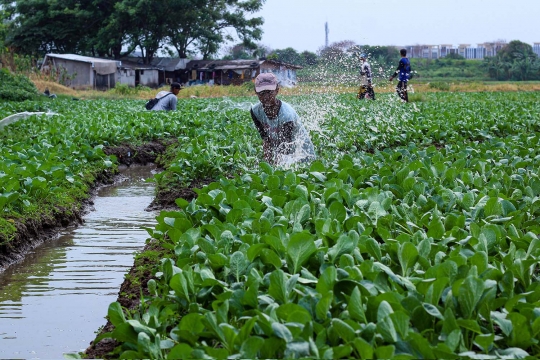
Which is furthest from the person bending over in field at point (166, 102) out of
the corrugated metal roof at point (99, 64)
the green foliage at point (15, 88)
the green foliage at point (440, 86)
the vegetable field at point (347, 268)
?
the corrugated metal roof at point (99, 64)

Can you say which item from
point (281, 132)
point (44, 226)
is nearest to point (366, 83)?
point (281, 132)

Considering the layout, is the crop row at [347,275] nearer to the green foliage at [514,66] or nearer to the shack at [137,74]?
the shack at [137,74]

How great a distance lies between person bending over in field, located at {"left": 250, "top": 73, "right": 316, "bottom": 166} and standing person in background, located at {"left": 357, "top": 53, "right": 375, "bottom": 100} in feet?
44.1

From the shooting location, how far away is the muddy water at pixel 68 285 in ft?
15.5

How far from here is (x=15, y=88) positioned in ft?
98.2

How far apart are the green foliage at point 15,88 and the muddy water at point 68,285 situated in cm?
2172

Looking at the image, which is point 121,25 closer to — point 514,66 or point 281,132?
point 514,66

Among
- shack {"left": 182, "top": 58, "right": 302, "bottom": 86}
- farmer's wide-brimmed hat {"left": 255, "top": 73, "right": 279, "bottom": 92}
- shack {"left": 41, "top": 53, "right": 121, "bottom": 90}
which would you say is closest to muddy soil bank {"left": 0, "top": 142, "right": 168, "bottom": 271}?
farmer's wide-brimmed hat {"left": 255, "top": 73, "right": 279, "bottom": 92}

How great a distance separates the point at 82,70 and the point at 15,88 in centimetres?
1766

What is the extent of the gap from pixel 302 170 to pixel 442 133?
20.2 ft

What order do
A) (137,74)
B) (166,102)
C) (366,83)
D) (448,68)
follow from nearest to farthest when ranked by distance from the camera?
(166,102) < (366,83) < (137,74) < (448,68)

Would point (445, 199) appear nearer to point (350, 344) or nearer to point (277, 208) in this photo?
point (277, 208)

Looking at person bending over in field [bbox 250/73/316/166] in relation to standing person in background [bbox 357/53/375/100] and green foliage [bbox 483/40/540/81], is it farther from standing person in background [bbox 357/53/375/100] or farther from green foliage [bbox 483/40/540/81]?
green foliage [bbox 483/40/540/81]

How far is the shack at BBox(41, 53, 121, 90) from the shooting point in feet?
152
